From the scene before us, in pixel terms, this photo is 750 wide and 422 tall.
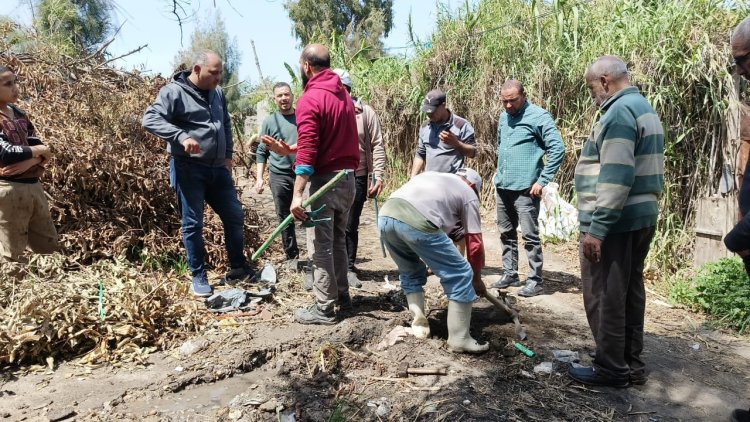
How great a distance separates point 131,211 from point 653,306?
16.3ft

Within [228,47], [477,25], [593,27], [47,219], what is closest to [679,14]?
[593,27]

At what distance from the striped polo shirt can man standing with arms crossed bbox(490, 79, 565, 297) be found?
1.62 m

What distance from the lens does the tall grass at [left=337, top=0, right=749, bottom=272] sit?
5152 mm

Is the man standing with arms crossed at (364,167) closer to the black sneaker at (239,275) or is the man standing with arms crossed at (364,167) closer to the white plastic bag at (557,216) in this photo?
the black sneaker at (239,275)

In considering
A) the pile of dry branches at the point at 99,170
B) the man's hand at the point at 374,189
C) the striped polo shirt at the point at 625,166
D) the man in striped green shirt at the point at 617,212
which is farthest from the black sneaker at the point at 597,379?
the pile of dry branches at the point at 99,170

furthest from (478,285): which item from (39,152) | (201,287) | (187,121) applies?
(39,152)

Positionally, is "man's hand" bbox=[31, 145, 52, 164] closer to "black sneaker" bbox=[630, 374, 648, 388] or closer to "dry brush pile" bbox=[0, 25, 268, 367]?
"dry brush pile" bbox=[0, 25, 268, 367]

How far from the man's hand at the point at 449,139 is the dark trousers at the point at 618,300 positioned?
82.6 inches

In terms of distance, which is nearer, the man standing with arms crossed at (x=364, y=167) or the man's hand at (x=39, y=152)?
the man's hand at (x=39, y=152)

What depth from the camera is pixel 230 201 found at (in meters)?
4.59

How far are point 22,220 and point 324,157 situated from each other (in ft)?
7.68

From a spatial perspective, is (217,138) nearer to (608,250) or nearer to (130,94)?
(130,94)

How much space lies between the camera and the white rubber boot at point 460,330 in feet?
10.7

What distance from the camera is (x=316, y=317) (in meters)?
3.84
